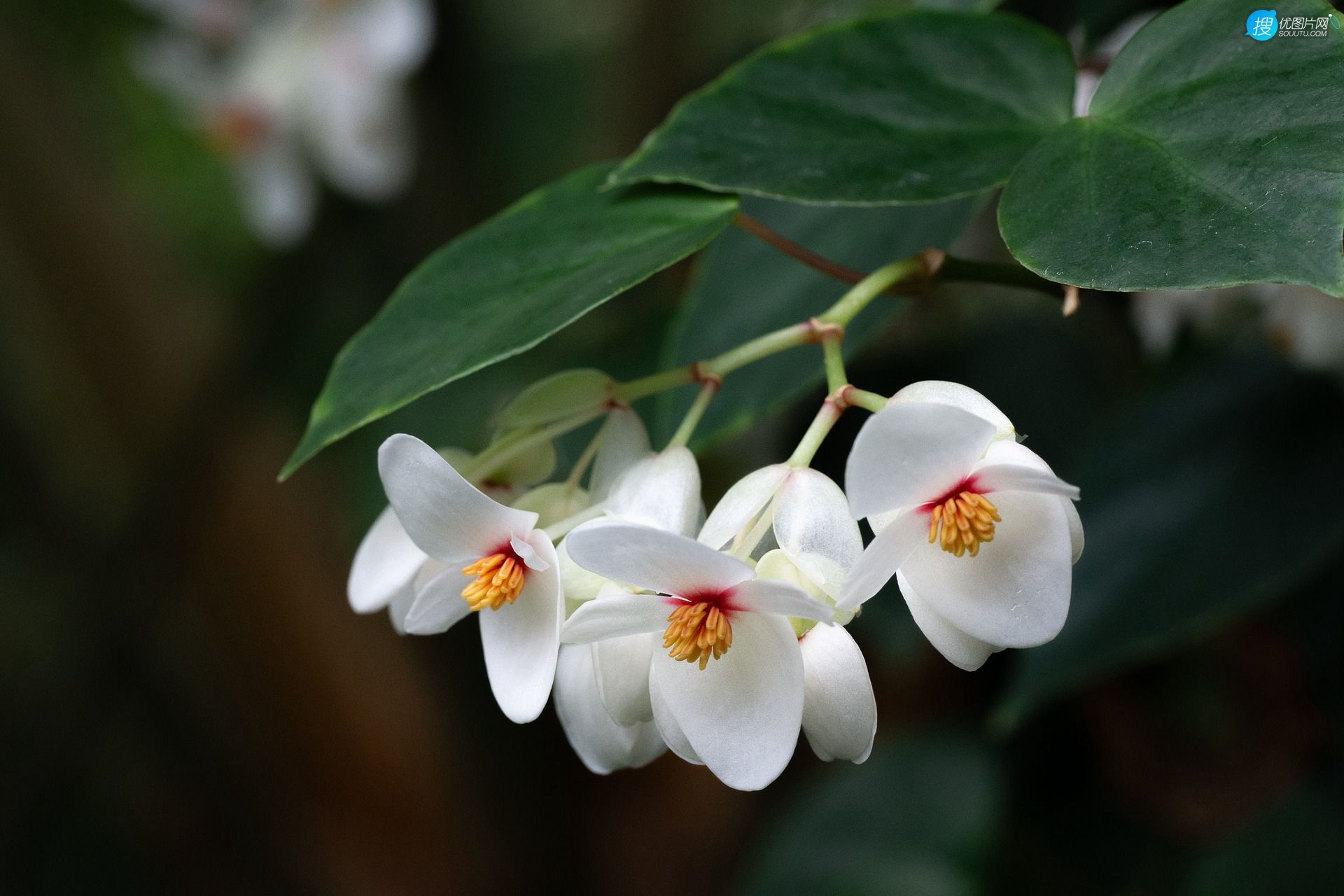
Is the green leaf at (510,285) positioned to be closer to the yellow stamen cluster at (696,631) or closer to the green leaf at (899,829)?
the yellow stamen cluster at (696,631)

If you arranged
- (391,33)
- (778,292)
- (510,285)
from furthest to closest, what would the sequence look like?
(391,33) < (778,292) < (510,285)

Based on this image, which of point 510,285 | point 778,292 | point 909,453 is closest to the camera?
point 909,453

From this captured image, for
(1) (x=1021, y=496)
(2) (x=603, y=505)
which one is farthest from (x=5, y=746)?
(1) (x=1021, y=496)

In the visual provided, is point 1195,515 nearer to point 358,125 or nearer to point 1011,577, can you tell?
point 1011,577

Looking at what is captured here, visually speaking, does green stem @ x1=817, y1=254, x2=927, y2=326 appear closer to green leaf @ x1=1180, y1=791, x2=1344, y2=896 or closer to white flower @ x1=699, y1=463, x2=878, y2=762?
white flower @ x1=699, y1=463, x2=878, y2=762

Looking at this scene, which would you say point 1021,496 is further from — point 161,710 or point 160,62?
point 161,710

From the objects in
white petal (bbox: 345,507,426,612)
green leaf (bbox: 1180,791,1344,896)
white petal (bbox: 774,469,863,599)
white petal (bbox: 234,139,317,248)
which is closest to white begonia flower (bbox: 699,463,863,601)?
white petal (bbox: 774,469,863,599)

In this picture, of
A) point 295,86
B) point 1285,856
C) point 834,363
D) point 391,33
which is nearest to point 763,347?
point 834,363
